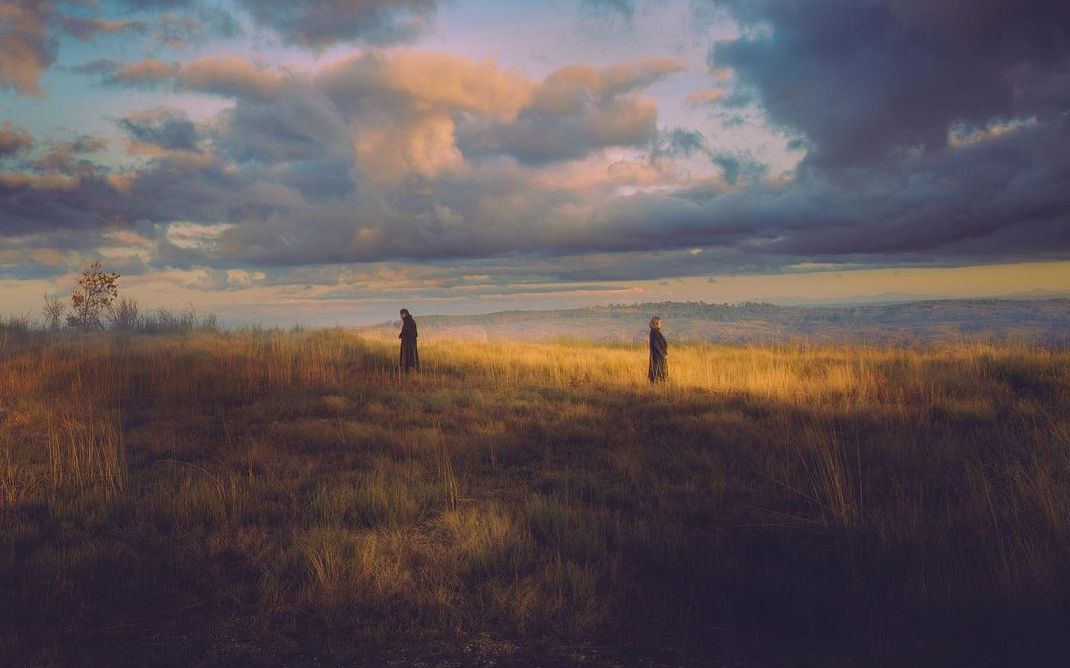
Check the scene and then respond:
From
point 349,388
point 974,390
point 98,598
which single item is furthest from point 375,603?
point 974,390

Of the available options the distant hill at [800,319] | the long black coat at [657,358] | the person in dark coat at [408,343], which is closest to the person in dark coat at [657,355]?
the long black coat at [657,358]

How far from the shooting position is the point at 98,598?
15.1ft

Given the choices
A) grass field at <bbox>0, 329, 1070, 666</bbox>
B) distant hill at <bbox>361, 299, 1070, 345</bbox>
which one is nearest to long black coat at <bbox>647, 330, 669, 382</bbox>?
grass field at <bbox>0, 329, 1070, 666</bbox>

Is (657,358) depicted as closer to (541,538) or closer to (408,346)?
(408,346)

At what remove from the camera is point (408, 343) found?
1900 centimetres

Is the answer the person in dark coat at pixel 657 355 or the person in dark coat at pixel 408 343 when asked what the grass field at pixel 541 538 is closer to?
the person in dark coat at pixel 657 355

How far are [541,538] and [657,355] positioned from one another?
11.5 metres

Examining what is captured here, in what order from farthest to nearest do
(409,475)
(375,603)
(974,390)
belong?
(974,390) < (409,475) < (375,603)

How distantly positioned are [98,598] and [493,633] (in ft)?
9.56

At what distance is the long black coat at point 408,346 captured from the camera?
18.6 meters

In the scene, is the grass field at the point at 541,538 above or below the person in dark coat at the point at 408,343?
below

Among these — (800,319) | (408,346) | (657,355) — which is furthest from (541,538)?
(800,319)

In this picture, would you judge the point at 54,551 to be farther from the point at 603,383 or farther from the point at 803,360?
the point at 803,360

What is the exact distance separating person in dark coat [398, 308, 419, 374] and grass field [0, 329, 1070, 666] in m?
6.92
